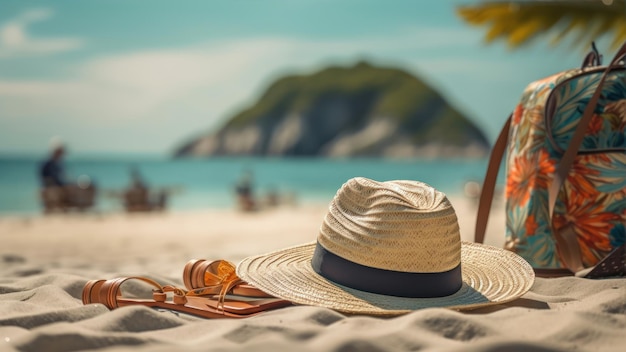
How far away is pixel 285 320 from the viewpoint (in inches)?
86.4

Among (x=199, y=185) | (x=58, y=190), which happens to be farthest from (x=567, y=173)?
(x=199, y=185)

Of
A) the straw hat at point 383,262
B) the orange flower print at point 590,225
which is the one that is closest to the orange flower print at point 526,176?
the orange flower print at point 590,225

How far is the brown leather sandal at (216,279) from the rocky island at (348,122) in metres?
112

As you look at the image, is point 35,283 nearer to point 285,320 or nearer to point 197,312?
point 197,312

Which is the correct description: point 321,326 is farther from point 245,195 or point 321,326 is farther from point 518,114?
point 245,195

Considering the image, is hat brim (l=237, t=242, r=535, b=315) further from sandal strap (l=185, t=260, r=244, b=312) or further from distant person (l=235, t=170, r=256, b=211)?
distant person (l=235, t=170, r=256, b=211)

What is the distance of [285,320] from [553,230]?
5.85 feet

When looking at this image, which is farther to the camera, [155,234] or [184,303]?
[155,234]

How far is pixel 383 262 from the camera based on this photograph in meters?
2.44

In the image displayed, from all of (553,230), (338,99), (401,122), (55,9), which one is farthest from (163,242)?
(338,99)

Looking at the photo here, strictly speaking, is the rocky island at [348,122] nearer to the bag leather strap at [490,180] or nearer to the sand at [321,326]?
the bag leather strap at [490,180]

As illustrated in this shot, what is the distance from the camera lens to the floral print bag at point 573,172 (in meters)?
3.34

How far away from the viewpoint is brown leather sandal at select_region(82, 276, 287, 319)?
245 cm

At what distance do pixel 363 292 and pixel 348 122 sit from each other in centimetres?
12897
